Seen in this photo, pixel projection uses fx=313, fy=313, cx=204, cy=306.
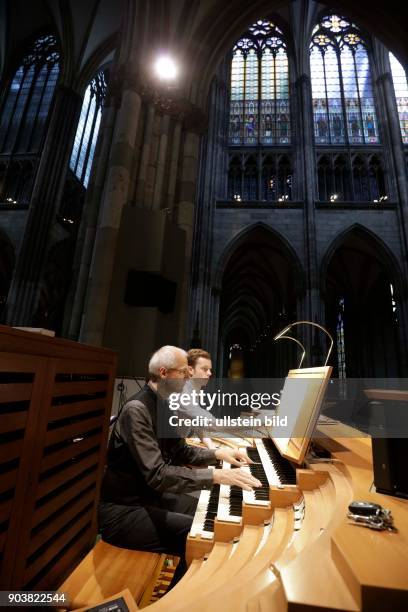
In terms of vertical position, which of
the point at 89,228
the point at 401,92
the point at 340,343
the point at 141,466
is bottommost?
the point at 141,466

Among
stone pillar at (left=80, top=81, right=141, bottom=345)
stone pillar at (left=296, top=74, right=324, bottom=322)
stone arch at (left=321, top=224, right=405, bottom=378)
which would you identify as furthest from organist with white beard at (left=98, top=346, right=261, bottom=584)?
stone arch at (left=321, top=224, right=405, bottom=378)

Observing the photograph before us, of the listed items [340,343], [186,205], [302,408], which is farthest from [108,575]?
[340,343]

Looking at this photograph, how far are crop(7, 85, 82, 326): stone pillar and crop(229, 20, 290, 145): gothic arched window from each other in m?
7.41

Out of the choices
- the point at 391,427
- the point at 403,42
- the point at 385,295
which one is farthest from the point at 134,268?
the point at 385,295

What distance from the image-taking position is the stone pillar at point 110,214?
4.72m

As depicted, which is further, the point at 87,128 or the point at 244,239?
the point at 87,128

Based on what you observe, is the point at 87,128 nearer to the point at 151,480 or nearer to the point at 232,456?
the point at 232,456

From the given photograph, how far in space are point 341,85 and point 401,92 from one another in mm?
2693

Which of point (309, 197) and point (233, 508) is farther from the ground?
point (309, 197)

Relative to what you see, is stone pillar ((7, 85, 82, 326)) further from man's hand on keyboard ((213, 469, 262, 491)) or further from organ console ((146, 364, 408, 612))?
organ console ((146, 364, 408, 612))

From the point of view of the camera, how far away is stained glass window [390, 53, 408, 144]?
1423 cm

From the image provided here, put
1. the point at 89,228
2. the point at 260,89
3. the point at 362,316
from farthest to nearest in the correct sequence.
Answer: the point at 362,316
the point at 260,89
the point at 89,228

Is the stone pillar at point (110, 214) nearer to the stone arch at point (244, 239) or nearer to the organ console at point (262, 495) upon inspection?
the organ console at point (262, 495)

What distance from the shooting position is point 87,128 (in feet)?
52.9
